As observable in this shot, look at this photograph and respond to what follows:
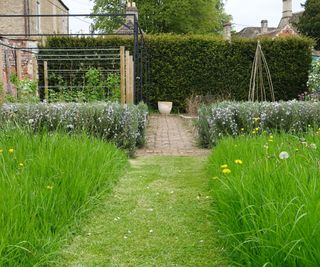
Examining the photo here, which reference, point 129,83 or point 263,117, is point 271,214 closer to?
point 263,117

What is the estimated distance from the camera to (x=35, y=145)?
3.83 m

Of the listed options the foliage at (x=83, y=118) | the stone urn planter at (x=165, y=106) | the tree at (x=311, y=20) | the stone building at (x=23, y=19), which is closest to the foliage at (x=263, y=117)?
the foliage at (x=83, y=118)

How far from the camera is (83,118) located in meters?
5.48

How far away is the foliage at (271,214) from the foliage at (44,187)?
1.02 metres

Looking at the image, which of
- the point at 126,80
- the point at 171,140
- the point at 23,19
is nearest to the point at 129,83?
the point at 126,80

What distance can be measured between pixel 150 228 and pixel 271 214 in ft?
3.38

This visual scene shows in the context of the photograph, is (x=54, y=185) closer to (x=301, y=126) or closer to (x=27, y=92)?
(x=301, y=126)

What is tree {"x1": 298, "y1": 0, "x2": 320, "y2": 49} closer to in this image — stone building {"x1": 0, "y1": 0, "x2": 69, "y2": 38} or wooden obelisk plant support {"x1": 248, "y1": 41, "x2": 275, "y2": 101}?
wooden obelisk plant support {"x1": 248, "y1": 41, "x2": 275, "y2": 101}

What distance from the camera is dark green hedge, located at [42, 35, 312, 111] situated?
13.6m

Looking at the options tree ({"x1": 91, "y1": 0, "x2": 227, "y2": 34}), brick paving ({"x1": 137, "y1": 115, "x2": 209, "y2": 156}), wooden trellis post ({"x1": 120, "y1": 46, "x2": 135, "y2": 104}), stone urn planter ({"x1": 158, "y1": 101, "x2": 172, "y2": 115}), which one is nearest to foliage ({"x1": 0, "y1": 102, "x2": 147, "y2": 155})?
brick paving ({"x1": 137, "y1": 115, "x2": 209, "y2": 156})

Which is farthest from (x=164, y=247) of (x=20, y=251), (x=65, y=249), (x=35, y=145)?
(x=35, y=145)

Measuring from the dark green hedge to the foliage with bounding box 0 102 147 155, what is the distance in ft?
25.6

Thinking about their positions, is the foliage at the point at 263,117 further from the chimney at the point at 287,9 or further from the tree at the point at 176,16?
the tree at the point at 176,16

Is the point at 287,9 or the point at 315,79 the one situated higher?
the point at 287,9
